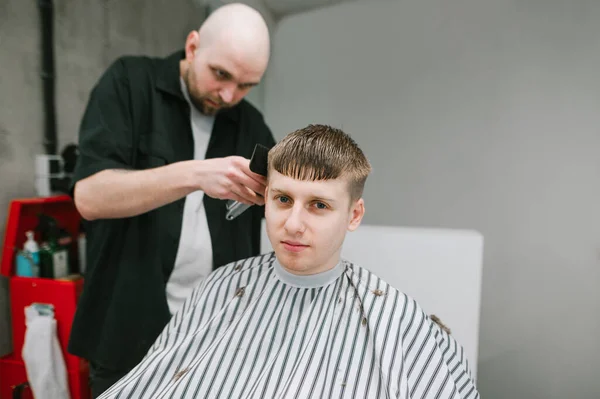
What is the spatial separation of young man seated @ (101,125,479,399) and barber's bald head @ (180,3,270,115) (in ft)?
1.41

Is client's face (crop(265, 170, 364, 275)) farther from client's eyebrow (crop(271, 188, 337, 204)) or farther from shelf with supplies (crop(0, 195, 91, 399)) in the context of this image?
A: shelf with supplies (crop(0, 195, 91, 399))

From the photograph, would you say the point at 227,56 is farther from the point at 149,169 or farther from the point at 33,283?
the point at 33,283

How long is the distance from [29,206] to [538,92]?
2469 mm

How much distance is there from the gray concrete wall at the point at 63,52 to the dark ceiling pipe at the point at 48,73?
29 millimetres

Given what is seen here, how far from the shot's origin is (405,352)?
3.40 feet

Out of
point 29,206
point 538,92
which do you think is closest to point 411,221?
point 538,92

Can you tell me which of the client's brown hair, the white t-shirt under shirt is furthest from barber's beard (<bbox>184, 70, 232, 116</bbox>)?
the client's brown hair

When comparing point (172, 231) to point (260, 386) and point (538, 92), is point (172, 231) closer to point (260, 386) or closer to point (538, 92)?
point (260, 386)

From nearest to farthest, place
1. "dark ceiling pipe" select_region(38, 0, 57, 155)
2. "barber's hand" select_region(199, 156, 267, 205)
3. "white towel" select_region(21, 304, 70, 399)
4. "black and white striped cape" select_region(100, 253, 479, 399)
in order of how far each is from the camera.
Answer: "black and white striped cape" select_region(100, 253, 479, 399), "barber's hand" select_region(199, 156, 267, 205), "white towel" select_region(21, 304, 70, 399), "dark ceiling pipe" select_region(38, 0, 57, 155)

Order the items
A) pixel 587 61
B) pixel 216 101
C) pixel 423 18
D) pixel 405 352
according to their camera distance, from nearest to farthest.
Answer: pixel 405 352
pixel 216 101
pixel 587 61
pixel 423 18

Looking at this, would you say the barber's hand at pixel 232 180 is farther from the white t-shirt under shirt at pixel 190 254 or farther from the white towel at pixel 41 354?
the white towel at pixel 41 354

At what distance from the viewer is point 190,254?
4.83 feet

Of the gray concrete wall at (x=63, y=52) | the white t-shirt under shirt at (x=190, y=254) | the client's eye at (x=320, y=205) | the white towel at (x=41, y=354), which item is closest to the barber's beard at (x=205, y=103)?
the white t-shirt under shirt at (x=190, y=254)

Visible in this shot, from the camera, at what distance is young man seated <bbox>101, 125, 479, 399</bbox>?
3.34 ft
